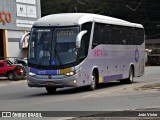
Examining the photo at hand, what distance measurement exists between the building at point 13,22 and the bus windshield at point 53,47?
104 ft

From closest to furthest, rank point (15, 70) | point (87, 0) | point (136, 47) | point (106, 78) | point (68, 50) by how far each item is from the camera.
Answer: point (68, 50) → point (106, 78) → point (136, 47) → point (15, 70) → point (87, 0)

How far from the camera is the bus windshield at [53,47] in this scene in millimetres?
20859

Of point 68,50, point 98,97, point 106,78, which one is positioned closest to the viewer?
point 98,97

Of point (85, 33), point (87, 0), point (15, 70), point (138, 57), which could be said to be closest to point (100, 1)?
point (87, 0)

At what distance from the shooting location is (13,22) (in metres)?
55.5

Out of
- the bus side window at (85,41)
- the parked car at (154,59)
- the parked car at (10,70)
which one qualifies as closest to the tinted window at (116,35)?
the bus side window at (85,41)

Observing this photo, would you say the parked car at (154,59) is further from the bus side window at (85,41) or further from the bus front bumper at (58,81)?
the bus front bumper at (58,81)

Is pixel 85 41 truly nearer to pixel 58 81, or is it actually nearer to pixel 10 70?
→ pixel 58 81

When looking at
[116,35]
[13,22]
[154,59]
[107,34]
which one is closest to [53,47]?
[107,34]

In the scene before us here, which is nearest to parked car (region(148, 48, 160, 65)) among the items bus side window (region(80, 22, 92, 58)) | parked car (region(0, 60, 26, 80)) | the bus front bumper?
parked car (region(0, 60, 26, 80))

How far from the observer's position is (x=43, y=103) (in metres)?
17.4

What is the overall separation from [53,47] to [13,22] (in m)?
35.4

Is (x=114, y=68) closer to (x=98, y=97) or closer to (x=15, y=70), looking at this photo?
(x=98, y=97)

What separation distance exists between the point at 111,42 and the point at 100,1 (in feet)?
233
